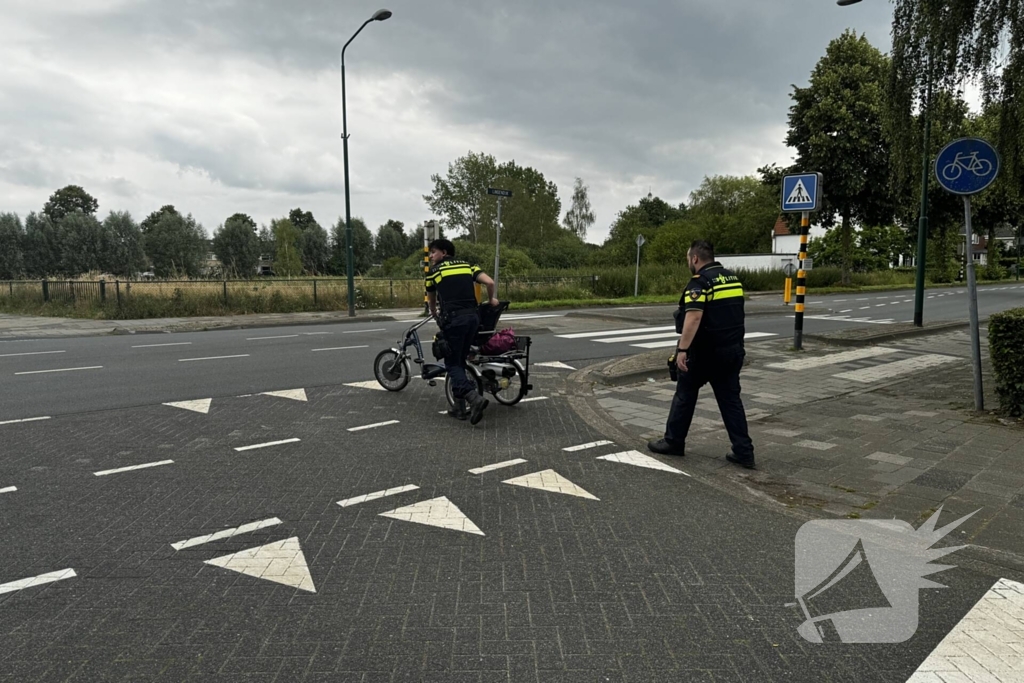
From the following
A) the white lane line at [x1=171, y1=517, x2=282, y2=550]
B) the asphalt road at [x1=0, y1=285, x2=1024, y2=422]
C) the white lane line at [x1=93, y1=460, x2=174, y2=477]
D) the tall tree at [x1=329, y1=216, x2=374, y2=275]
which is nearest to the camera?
the white lane line at [x1=171, y1=517, x2=282, y2=550]

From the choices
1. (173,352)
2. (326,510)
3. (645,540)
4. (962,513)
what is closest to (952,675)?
(645,540)

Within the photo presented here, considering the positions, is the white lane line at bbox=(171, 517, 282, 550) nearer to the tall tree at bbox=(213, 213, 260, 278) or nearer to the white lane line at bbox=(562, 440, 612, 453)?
the white lane line at bbox=(562, 440, 612, 453)

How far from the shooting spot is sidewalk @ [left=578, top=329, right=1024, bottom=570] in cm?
432

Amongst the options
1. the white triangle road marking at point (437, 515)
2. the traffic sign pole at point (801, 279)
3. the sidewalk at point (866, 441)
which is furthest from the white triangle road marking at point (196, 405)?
the traffic sign pole at point (801, 279)

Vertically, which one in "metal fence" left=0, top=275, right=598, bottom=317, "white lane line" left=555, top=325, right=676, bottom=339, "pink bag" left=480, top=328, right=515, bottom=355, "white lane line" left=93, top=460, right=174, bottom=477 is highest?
"metal fence" left=0, top=275, right=598, bottom=317

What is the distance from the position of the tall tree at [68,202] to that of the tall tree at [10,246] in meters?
43.0

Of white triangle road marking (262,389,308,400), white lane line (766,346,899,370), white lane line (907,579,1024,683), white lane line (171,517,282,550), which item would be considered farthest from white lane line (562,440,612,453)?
white lane line (766,346,899,370)

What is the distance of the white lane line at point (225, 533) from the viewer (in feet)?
12.0

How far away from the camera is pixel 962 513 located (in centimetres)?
417

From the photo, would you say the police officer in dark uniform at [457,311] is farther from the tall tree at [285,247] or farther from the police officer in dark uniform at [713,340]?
the tall tree at [285,247]

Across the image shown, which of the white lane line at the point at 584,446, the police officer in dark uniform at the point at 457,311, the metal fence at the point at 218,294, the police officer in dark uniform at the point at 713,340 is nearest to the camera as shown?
the police officer in dark uniform at the point at 713,340

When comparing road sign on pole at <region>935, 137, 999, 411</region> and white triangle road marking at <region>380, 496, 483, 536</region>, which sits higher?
road sign on pole at <region>935, 137, 999, 411</region>

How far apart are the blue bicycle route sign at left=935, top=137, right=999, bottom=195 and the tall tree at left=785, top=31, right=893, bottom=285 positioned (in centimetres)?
2925

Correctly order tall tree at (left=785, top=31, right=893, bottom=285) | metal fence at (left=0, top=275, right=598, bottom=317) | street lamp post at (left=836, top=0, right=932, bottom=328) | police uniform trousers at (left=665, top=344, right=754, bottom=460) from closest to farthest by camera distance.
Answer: police uniform trousers at (left=665, top=344, right=754, bottom=460) < street lamp post at (left=836, top=0, right=932, bottom=328) < metal fence at (left=0, top=275, right=598, bottom=317) < tall tree at (left=785, top=31, right=893, bottom=285)
